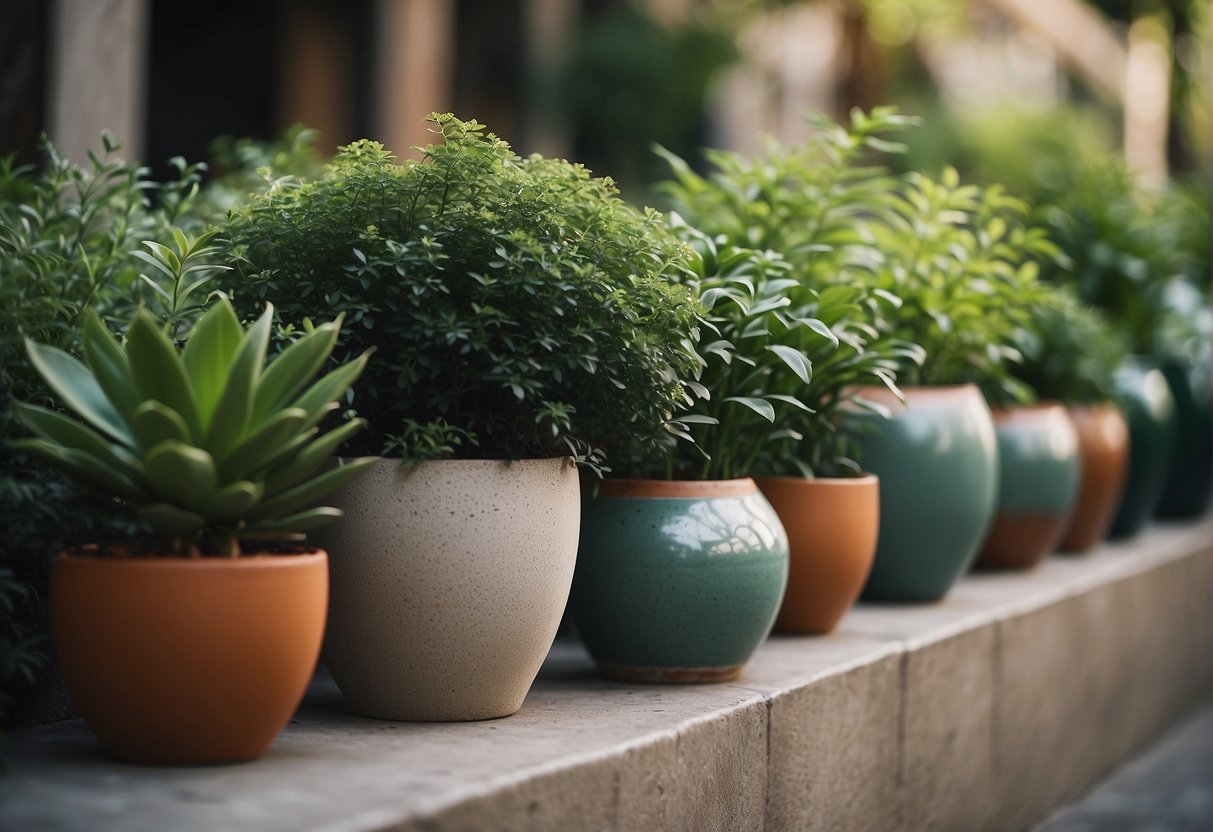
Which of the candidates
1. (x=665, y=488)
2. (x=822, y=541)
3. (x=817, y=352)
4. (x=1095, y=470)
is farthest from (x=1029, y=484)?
(x=665, y=488)

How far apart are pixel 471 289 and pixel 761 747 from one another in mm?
1014

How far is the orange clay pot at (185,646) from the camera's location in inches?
83.3

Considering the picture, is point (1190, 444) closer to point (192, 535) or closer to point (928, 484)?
point (928, 484)

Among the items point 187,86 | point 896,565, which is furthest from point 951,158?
point 896,565

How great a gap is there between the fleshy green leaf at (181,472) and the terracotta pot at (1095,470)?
377 cm

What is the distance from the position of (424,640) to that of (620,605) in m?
0.56

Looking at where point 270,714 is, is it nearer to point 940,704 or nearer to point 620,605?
point 620,605

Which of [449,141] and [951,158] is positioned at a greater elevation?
[951,158]

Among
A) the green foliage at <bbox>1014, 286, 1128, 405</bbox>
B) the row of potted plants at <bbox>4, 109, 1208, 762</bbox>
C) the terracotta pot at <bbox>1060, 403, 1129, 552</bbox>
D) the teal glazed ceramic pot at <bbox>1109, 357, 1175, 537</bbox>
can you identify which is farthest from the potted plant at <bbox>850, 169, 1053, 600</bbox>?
the teal glazed ceramic pot at <bbox>1109, 357, 1175, 537</bbox>

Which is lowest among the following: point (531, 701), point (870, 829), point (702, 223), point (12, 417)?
point (870, 829)

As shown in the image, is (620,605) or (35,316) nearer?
(35,316)

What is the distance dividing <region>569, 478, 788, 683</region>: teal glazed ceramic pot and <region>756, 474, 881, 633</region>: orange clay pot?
0.43m

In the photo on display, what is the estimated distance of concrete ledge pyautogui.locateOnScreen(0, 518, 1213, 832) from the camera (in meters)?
2.04

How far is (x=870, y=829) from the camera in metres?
3.29
